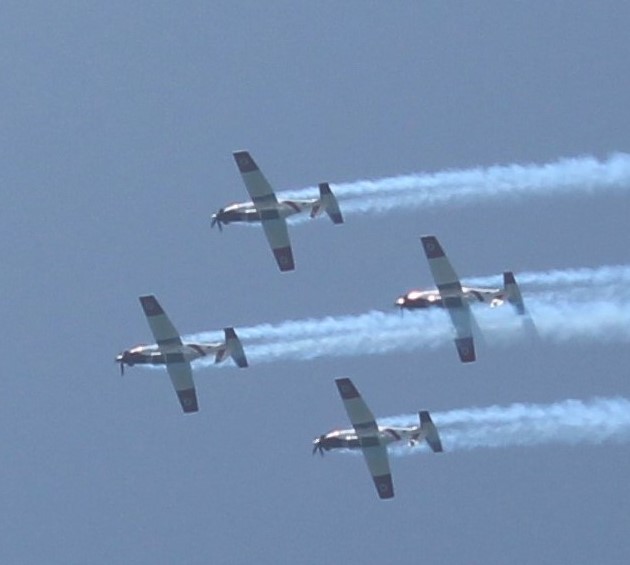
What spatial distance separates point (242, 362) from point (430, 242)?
9372 millimetres

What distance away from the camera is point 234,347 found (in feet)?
356

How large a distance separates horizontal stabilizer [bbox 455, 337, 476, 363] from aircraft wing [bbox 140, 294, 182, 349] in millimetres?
11529

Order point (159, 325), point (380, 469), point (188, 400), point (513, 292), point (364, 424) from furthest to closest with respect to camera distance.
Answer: point (188, 400) → point (159, 325) → point (380, 469) → point (364, 424) → point (513, 292)

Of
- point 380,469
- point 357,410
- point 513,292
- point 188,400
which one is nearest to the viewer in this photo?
point 513,292

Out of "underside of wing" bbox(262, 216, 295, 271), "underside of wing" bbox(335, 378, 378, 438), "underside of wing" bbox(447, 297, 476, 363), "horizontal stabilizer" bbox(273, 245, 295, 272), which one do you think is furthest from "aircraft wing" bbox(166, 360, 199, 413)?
"underside of wing" bbox(447, 297, 476, 363)

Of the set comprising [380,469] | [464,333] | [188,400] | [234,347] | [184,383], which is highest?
[234,347]

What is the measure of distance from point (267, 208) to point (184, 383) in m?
7.85

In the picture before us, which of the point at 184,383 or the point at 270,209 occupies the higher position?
the point at 270,209

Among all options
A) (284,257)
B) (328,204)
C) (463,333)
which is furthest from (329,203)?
(463,333)

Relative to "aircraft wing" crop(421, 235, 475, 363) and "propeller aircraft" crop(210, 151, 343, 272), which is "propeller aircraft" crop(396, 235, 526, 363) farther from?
"propeller aircraft" crop(210, 151, 343, 272)

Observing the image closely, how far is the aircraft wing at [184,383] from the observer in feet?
362

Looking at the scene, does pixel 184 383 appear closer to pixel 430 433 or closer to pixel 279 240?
pixel 279 240

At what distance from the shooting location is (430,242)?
104062 mm

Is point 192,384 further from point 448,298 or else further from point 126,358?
point 448,298
